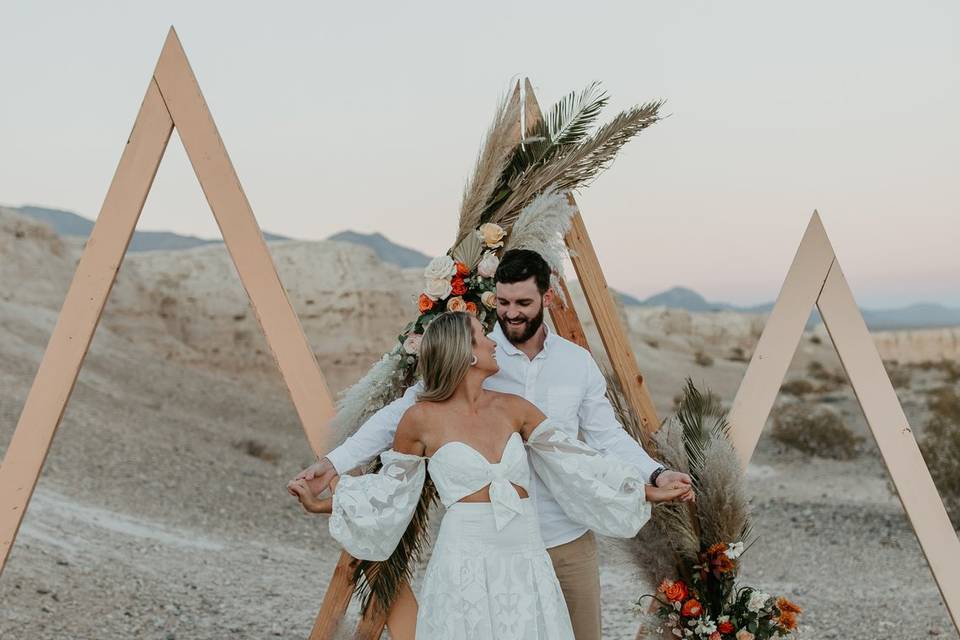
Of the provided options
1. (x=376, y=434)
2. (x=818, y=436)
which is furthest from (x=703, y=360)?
(x=376, y=434)

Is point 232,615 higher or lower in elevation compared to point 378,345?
lower

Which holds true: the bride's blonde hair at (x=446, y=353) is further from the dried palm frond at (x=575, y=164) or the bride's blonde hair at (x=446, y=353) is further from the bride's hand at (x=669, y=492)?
the dried palm frond at (x=575, y=164)

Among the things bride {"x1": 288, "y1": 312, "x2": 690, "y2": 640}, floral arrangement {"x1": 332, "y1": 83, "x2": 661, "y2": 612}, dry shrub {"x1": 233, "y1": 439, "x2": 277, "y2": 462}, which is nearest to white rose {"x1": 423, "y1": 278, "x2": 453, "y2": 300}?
floral arrangement {"x1": 332, "y1": 83, "x2": 661, "y2": 612}

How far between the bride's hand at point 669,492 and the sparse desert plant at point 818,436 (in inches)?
517

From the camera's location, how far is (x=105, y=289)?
4.08 m

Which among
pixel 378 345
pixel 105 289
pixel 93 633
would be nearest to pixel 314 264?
pixel 378 345

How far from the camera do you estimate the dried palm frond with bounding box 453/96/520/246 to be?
13.1 ft

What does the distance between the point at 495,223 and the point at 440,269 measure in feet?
1.26

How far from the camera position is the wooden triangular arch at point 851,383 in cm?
435

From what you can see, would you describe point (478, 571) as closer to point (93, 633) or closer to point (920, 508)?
point (920, 508)

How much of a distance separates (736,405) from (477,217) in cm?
145

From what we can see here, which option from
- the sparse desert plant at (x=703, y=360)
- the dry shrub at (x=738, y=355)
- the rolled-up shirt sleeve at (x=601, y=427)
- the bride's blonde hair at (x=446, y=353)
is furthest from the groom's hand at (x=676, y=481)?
the dry shrub at (x=738, y=355)

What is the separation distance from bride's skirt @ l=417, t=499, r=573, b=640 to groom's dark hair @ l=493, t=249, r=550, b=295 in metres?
0.75

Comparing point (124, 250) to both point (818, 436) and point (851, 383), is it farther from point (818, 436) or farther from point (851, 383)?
point (818, 436)
